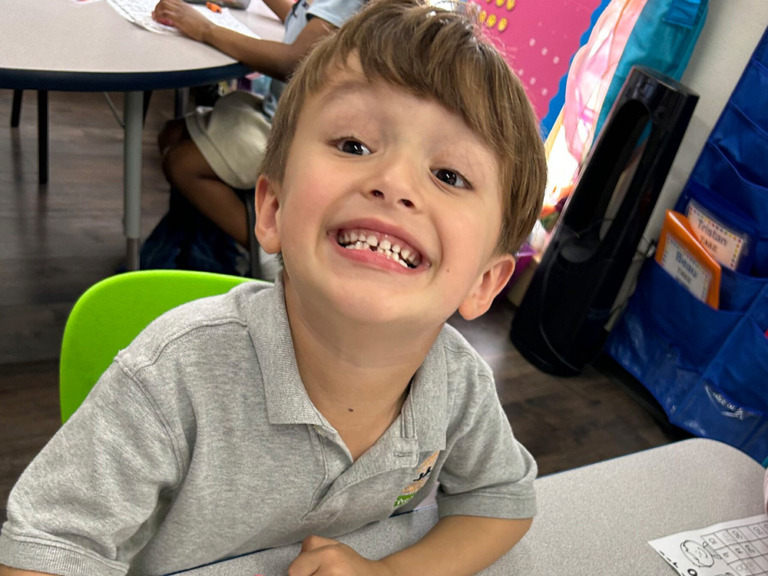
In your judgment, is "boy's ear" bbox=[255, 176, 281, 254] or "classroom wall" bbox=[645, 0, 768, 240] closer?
"boy's ear" bbox=[255, 176, 281, 254]

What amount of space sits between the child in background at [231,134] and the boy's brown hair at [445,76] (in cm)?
100

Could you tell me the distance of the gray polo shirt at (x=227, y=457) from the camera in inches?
22.8

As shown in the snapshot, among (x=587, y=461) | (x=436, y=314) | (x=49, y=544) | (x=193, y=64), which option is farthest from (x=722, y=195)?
(x=49, y=544)

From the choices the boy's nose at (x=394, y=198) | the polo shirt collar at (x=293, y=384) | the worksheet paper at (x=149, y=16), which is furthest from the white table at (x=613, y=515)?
the worksheet paper at (x=149, y=16)

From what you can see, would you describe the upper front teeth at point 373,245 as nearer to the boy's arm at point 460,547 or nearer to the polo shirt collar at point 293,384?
the polo shirt collar at point 293,384

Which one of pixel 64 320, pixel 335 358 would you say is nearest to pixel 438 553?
pixel 335 358

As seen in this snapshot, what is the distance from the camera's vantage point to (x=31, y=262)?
227 cm

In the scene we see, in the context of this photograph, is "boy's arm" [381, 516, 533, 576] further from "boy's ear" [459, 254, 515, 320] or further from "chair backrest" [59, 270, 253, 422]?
"chair backrest" [59, 270, 253, 422]

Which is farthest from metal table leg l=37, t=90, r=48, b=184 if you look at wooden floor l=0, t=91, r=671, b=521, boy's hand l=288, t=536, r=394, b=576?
boy's hand l=288, t=536, r=394, b=576

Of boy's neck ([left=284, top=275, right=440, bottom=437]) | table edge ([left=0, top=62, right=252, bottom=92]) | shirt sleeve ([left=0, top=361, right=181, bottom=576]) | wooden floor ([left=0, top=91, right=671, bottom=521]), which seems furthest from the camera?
wooden floor ([left=0, top=91, right=671, bottom=521])

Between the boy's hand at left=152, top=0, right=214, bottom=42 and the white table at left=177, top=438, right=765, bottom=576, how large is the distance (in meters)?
1.28

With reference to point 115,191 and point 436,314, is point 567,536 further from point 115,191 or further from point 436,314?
point 115,191

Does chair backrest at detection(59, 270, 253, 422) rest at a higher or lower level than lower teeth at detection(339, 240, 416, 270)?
lower

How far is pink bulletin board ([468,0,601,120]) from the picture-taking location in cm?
241
